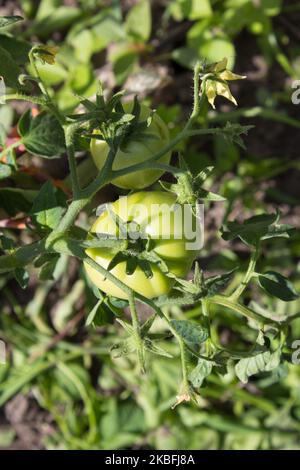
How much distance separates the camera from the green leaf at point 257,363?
977 mm

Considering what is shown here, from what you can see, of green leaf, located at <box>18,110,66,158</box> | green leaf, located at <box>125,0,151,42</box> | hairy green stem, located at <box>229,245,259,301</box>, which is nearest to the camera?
hairy green stem, located at <box>229,245,259,301</box>

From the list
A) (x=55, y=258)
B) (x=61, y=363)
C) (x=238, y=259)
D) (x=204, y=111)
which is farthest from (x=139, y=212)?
(x=61, y=363)

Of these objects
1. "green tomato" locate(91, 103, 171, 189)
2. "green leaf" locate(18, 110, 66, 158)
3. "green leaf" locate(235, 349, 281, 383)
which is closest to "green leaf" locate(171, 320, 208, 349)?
"green leaf" locate(235, 349, 281, 383)

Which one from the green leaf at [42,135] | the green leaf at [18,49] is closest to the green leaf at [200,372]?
the green leaf at [42,135]

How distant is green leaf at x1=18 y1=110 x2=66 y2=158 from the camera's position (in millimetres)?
1078

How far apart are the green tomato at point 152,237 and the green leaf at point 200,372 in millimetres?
120

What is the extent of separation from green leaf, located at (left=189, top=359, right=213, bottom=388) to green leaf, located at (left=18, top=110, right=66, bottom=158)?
0.44 metres

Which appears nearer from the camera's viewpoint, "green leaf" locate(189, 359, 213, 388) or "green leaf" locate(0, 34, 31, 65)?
"green leaf" locate(189, 359, 213, 388)

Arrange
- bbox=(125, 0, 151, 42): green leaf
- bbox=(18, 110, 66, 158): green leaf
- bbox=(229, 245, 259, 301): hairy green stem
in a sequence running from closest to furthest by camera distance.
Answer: bbox=(229, 245, 259, 301): hairy green stem → bbox=(18, 110, 66, 158): green leaf → bbox=(125, 0, 151, 42): green leaf

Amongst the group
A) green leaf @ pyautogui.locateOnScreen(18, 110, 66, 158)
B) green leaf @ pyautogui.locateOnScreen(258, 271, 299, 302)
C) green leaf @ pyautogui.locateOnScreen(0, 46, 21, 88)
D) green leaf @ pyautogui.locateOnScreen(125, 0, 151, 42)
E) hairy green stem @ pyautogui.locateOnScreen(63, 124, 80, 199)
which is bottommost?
green leaf @ pyautogui.locateOnScreen(258, 271, 299, 302)

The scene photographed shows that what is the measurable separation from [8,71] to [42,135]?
0.17m

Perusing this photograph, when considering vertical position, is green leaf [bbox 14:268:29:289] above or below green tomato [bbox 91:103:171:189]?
below

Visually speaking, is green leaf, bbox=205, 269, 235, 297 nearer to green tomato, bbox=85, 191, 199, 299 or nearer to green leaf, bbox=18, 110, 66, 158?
green tomato, bbox=85, 191, 199, 299
